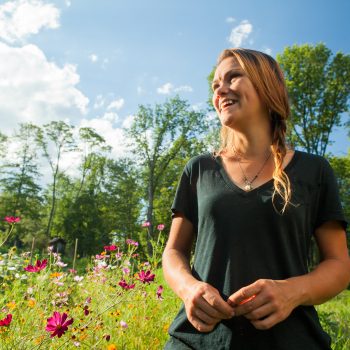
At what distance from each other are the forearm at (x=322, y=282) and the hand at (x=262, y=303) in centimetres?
9

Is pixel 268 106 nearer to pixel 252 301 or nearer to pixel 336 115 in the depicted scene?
pixel 252 301

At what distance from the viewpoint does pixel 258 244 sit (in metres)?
1.30

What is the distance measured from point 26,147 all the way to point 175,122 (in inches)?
510

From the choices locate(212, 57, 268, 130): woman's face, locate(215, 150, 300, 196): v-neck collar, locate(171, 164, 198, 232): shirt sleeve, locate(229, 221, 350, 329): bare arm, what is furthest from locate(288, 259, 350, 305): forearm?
locate(212, 57, 268, 130): woman's face

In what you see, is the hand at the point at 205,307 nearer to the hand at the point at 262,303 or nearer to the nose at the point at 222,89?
the hand at the point at 262,303

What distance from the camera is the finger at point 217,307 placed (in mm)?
1110

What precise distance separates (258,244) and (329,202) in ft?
1.10

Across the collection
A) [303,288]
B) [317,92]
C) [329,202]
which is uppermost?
[317,92]

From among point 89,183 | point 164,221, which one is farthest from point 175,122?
point 89,183

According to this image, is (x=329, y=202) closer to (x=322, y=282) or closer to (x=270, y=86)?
(x=322, y=282)

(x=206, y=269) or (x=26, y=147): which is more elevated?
Result: (x=26, y=147)

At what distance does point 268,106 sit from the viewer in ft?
5.60

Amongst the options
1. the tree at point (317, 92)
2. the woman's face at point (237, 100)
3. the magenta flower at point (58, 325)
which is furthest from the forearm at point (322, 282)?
the tree at point (317, 92)

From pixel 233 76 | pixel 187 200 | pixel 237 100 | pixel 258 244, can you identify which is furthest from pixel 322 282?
pixel 233 76
